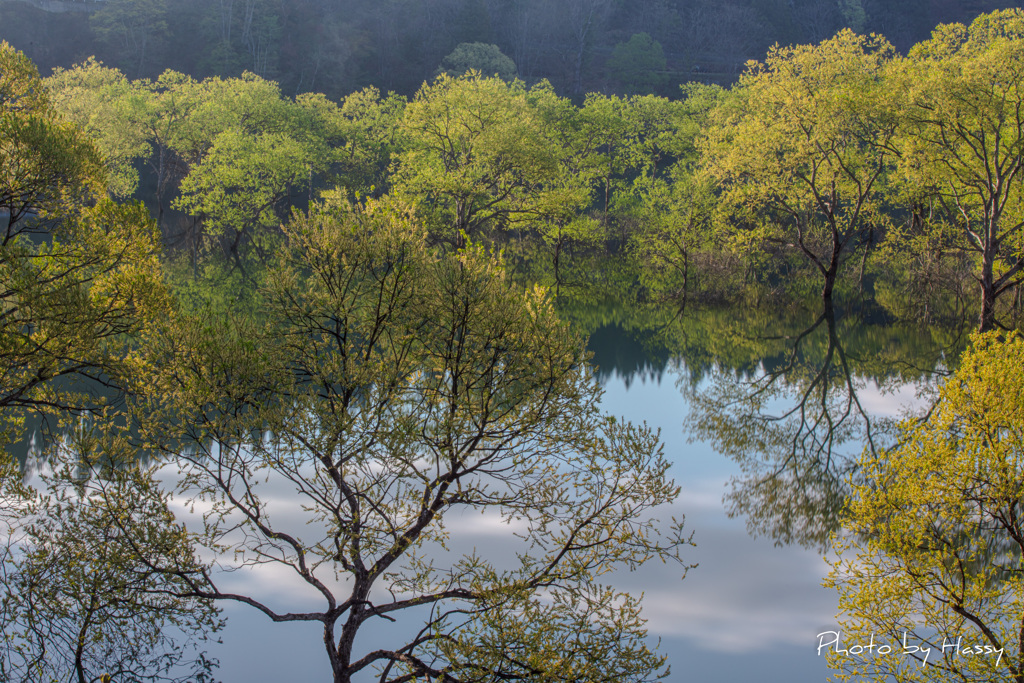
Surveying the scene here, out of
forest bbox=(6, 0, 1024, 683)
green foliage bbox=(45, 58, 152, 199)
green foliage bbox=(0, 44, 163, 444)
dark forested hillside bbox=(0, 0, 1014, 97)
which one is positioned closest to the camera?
forest bbox=(6, 0, 1024, 683)

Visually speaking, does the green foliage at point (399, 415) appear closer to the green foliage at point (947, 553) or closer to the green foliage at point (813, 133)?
the green foliage at point (947, 553)

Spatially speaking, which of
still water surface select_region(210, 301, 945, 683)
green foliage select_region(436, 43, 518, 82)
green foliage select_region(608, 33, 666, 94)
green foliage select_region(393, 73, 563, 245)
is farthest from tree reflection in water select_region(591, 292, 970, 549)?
green foliage select_region(608, 33, 666, 94)

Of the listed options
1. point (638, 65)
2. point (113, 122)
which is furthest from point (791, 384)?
point (638, 65)

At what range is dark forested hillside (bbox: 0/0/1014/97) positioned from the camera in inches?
4109

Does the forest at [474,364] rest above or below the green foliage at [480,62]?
below

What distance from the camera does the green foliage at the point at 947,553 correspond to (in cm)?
1227

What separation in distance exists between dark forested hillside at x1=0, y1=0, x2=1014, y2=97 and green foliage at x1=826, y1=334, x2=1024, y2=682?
103937 millimetres

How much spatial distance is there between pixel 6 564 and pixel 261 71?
340 ft

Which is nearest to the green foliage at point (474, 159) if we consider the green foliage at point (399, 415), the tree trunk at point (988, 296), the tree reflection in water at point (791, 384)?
the tree reflection in water at point (791, 384)

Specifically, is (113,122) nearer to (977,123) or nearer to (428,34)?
(977,123)

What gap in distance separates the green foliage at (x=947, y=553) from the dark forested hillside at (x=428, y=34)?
104 metres

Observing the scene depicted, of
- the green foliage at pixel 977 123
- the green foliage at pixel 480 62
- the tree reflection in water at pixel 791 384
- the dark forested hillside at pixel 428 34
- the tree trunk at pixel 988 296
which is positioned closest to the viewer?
the tree reflection in water at pixel 791 384

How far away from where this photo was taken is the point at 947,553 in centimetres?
1234

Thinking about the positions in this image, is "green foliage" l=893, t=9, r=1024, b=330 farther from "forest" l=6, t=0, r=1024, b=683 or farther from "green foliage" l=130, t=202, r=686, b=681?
"green foliage" l=130, t=202, r=686, b=681
